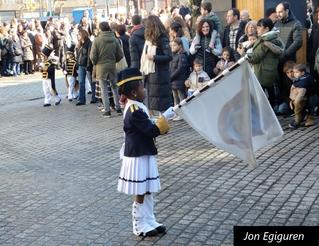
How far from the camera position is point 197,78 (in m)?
11.1

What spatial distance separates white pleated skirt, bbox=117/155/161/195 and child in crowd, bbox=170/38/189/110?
594 cm

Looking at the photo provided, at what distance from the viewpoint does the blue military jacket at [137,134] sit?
5355 mm

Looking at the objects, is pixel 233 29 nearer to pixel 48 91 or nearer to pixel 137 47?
pixel 137 47

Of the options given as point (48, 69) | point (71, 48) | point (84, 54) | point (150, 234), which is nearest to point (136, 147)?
point (150, 234)

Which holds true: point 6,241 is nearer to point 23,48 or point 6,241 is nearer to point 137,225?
point 137,225

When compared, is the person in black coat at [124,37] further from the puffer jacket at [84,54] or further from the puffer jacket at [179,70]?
the puffer jacket at [179,70]

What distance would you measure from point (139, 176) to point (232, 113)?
1.06m

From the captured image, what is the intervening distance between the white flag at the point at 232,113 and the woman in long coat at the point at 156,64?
4.63 meters

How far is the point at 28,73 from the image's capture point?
24.4 meters

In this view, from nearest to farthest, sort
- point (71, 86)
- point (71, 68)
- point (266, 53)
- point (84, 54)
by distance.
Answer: point (266, 53) < point (84, 54) < point (71, 68) < point (71, 86)

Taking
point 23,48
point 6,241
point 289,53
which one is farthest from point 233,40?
point 23,48

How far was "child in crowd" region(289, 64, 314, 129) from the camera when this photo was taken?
10031mm

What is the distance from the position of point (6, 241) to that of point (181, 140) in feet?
15.1

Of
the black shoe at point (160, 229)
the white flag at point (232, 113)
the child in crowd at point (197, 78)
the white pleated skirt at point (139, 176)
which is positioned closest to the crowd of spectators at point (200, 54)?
the child in crowd at point (197, 78)
